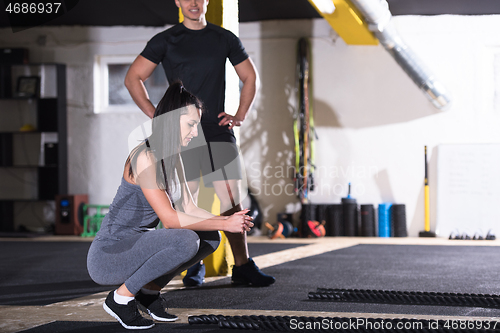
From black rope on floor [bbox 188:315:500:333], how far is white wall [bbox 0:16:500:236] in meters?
4.15

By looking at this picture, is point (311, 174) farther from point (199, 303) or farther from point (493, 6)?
point (199, 303)

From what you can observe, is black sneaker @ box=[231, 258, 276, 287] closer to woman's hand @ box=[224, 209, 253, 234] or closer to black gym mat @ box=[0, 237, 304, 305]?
black gym mat @ box=[0, 237, 304, 305]

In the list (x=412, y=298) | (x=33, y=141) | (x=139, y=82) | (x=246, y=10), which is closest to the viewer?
(x=412, y=298)

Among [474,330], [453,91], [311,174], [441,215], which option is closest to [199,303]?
[474,330]

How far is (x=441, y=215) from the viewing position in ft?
18.1

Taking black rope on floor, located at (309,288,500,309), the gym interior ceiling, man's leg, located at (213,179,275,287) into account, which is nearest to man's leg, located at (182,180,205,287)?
man's leg, located at (213,179,275,287)

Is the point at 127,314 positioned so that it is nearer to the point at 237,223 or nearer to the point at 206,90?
the point at 237,223

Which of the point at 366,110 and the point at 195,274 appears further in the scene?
the point at 366,110

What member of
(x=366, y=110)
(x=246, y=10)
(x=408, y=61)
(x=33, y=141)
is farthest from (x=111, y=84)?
(x=408, y=61)

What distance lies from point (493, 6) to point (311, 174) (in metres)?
2.60

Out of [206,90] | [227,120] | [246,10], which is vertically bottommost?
[227,120]

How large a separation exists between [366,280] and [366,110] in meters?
3.44

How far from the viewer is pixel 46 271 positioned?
3.15 metres

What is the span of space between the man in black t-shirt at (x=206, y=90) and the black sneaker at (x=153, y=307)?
701mm
